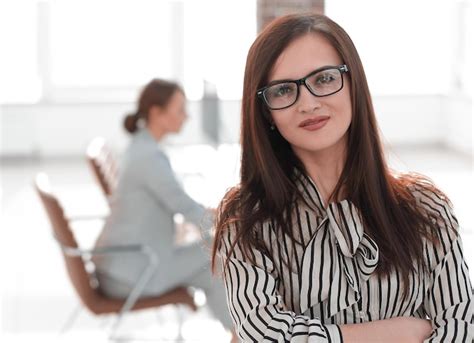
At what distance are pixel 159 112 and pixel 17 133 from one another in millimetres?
5718

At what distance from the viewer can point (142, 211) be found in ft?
12.4

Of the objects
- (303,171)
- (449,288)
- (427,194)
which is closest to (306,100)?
(303,171)

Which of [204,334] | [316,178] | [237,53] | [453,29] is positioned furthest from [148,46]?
[316,178]

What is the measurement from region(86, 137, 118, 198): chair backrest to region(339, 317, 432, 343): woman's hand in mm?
2892

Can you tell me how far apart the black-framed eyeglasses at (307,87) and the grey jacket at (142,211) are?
2.19m

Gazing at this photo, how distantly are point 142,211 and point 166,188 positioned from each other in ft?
0.44

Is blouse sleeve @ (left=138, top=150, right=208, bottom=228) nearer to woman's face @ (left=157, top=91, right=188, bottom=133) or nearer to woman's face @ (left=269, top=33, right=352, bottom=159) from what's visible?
woman's face @ (left=157, top=91, right=188, bottom=133)

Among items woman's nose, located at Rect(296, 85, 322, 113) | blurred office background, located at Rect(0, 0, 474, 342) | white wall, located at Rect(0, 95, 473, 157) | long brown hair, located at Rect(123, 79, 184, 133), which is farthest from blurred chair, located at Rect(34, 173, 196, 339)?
white wall, located at Rect(0, 95, 473, 157)

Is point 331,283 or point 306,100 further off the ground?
point 306,100

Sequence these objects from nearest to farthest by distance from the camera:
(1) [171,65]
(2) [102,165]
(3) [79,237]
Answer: (2) [102,165] < (3) [79,237] < (1) [171,65]

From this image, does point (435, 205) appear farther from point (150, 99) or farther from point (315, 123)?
point (150, 99)

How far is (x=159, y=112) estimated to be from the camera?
401 centimetres

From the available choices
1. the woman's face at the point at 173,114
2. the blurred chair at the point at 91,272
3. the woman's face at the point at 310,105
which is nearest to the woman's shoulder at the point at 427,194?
the woman's face at the point at 310,105

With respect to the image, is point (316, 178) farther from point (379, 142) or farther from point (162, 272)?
point (162, 272)
